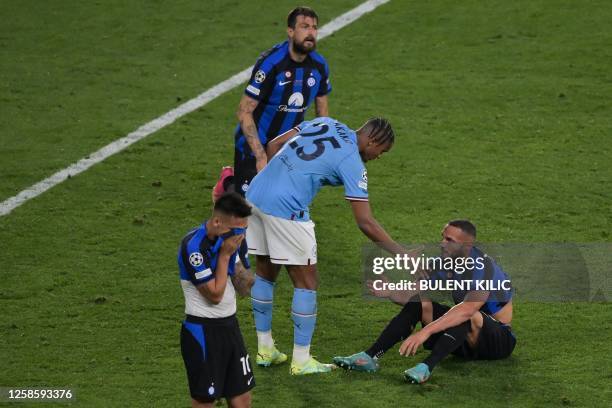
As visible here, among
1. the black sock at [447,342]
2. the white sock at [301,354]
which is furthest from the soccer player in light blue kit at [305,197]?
the black sock at [447,342]

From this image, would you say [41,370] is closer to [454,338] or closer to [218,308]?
[218,308]

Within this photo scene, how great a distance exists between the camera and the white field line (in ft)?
42.0

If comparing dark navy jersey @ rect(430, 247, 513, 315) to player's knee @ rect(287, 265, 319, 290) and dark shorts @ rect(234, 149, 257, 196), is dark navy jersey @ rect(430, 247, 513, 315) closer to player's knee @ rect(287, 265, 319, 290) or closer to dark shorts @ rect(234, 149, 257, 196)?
player's knee @ rect(287, 265, 319, 290)

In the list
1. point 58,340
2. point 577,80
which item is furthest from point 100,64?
point 58,340

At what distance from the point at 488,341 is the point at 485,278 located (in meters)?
0.47

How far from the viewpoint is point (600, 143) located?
13.7m

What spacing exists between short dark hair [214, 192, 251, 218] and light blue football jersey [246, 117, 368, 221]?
5.31 feet

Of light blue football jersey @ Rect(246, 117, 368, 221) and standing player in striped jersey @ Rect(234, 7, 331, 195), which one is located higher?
standing player in striped jersey @ Rect(234, 7, 331, 195)

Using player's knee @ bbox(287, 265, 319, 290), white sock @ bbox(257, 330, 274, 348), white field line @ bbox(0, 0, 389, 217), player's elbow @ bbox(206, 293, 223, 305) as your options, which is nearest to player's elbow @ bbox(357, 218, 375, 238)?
player's knee @ bbox(287, 265, 319, 290)

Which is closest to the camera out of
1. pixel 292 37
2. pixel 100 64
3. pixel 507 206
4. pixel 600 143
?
pixel 292 37

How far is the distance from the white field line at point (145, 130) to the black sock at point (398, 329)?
472 cm

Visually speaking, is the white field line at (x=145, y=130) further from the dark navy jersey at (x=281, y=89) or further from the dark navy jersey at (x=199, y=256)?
the dark navy jersey at (x=199, y=256)

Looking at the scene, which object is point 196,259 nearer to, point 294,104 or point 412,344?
point 412,344

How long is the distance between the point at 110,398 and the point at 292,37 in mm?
3365
